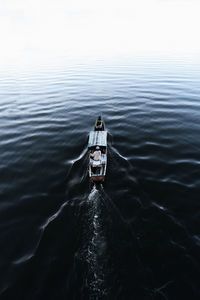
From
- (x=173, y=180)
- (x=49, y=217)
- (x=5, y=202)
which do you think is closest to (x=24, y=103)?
(x=5, y=202)

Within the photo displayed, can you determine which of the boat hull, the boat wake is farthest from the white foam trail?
the boat hull

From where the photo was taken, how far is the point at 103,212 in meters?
15.8

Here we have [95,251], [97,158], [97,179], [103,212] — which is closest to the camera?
[95,251]

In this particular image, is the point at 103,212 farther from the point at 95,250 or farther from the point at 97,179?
the point at 97,179

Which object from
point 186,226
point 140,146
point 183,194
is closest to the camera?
point 186,226

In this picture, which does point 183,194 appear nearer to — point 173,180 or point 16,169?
point 173,180

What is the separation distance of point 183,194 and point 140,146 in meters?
10.8

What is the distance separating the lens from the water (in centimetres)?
1150

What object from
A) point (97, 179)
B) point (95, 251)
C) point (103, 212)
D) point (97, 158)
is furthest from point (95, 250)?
point (97, 158)

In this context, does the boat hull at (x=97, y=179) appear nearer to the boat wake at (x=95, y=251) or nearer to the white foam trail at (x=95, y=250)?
the white foam trail at (x=95, y=250)

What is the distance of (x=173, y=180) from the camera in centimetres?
2009

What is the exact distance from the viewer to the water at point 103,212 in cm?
1150

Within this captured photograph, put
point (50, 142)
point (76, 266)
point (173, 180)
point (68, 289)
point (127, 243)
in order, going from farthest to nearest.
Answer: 1. point (50, 142)
2. point (173, 180)
3. point (127, 243)
4. point (76, 266)
5. point (68, 289)

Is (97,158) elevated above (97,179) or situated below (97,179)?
above
